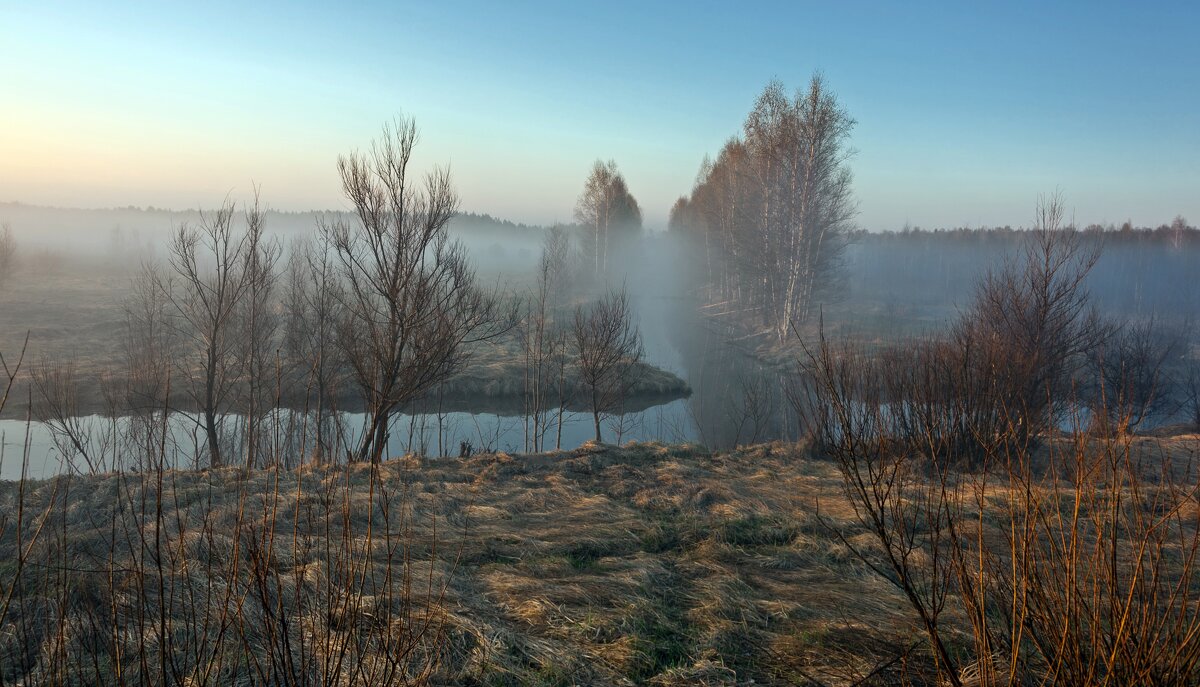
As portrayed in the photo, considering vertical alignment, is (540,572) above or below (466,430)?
above

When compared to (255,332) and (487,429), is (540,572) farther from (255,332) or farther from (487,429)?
(487,429)

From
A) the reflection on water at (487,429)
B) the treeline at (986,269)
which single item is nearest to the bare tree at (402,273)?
the reflection on water at (487,429)

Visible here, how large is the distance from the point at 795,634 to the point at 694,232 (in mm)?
46886

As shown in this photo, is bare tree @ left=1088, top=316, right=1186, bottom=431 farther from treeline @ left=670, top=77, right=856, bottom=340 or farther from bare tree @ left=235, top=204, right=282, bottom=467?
bare tree @ left=235, top=204, right=282, bottom=467

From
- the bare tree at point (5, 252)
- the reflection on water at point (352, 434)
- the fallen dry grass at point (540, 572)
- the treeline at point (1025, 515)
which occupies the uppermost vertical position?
the bare tree at point (5, 252)

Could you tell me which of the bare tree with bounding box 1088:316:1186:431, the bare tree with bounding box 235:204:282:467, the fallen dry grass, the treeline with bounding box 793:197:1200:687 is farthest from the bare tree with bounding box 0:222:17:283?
the bare tree with bounding box 1088:316:1186:431

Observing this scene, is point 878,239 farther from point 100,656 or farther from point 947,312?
point 100,656

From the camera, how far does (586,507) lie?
24.8 ft

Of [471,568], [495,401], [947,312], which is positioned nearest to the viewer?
[471,568]

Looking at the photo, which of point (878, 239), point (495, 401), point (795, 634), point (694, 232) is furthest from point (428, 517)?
point (878, 239)

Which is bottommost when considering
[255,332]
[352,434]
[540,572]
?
[352,434]

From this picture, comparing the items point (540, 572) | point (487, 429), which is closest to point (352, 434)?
point (487, 429)

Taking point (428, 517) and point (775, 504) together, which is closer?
point (428, 517)

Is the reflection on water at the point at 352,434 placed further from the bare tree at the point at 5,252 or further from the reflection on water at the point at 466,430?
the bare tree at the point at 5,252
